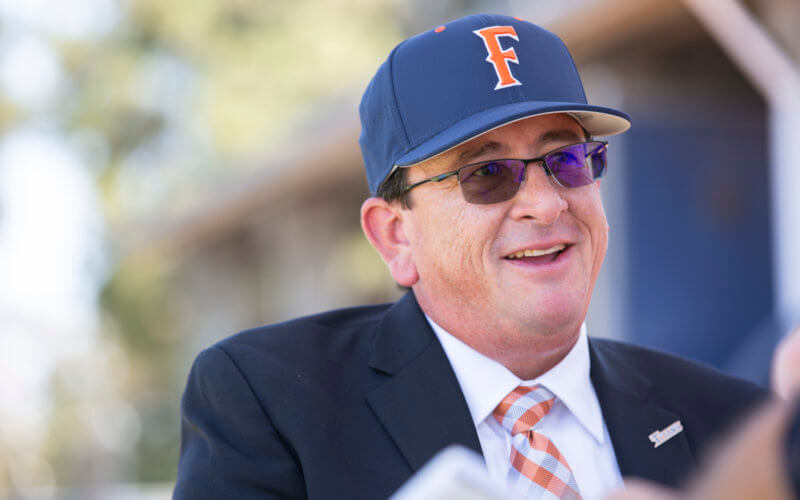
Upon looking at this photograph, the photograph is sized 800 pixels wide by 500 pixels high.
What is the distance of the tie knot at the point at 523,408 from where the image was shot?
2096 mm

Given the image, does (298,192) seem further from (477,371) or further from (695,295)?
(477,371)

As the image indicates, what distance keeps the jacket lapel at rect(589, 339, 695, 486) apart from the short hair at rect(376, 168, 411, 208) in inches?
24.2

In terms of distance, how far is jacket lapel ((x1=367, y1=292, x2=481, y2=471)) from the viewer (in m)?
2.02

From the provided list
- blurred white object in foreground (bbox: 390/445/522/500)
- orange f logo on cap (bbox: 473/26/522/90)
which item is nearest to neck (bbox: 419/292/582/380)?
orange f logo on cap (bbox: 473/26/522/90)

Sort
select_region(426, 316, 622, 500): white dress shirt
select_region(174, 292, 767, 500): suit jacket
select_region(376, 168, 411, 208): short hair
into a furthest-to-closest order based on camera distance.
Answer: select_region(376, 168, 411, 208): short hair, select_region(426, 316, 622, 500): white dress shirt, select_region(174, 292, 767, 500): suit jacket

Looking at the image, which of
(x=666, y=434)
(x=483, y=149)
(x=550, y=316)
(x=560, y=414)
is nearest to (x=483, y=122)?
(x=483, y=149)

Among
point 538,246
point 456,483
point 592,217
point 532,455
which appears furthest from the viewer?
point 592,217

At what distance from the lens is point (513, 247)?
2164 millimetres

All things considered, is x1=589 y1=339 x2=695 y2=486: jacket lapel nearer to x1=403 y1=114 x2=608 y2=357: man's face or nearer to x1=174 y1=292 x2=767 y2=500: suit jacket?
x1=174 y1=292 x2=767 y2=500: suit jacket

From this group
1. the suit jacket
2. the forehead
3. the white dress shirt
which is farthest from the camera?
the forehead

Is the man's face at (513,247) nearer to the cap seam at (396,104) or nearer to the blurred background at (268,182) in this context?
the cap seam at (396,104)

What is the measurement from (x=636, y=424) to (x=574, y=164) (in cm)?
64

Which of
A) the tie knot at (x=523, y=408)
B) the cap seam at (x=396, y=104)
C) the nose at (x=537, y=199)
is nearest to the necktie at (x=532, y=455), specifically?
the tie knot at (x=523, y=408)

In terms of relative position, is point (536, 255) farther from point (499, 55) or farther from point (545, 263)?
point (499, 55)
